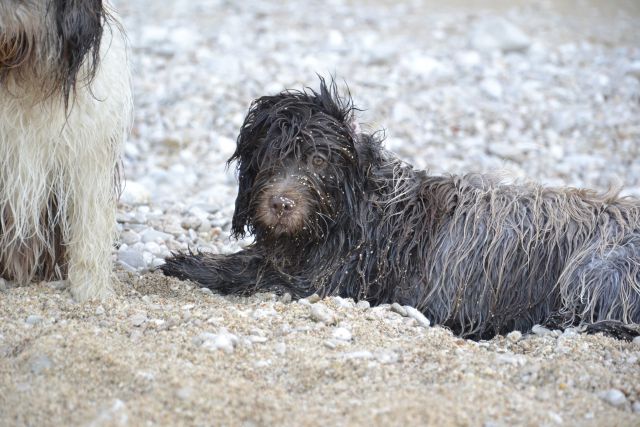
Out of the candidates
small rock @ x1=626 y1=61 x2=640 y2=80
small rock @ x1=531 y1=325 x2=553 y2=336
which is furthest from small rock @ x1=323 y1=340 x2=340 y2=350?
small rock @ x1=626 y1=61 x2=640 y2=80

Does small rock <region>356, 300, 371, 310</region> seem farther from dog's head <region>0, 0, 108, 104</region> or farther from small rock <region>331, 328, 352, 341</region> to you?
dog's head <region>0, 0, 108, 104</region>

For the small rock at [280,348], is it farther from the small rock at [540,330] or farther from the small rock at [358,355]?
the small rock at [540,330]

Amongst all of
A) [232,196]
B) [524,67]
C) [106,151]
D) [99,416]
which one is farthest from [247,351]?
[524,67]

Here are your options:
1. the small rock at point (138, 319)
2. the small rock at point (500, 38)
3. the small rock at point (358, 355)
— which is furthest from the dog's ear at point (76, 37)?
the small rock at point (500, 38)

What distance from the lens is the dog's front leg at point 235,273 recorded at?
18.1 feet

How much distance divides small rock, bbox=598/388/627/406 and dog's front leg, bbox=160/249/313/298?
5.99ft

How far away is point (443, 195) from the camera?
5.66m

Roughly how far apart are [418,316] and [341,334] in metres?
0.69

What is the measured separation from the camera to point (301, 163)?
523cm

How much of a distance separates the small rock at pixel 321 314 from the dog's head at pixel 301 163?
0.48 metres

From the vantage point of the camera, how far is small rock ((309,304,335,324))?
16.0 ft

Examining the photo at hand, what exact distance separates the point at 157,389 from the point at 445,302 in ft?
6.81

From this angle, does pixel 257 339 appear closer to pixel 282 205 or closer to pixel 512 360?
pixel 282 205

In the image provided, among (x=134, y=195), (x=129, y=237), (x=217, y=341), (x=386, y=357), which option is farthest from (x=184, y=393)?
(x=134, y=195)
